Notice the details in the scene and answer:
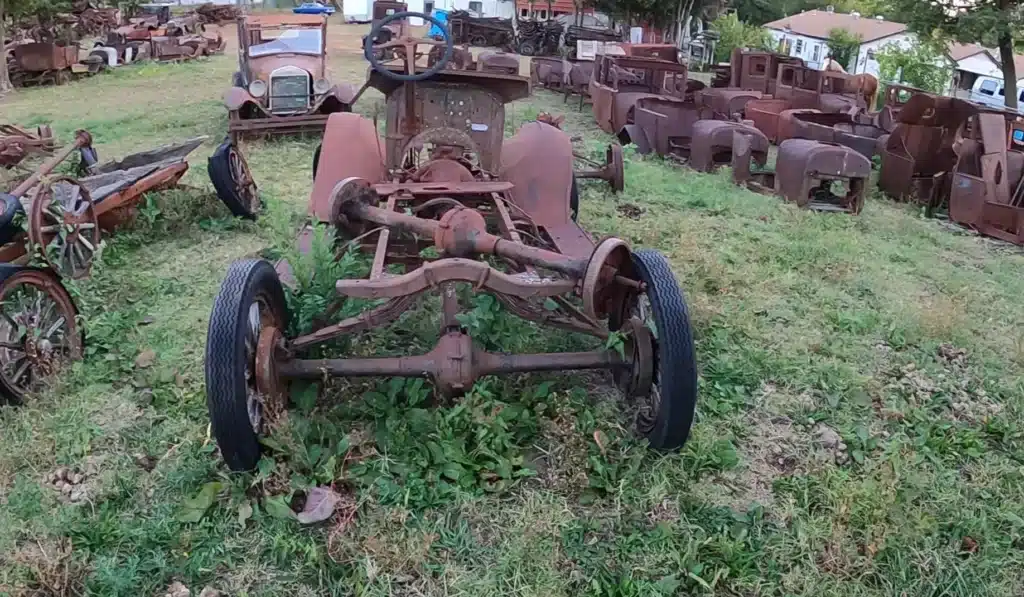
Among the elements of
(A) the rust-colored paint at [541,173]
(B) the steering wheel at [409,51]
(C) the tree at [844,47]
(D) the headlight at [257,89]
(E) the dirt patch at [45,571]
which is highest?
(C) the tree at [844,47]

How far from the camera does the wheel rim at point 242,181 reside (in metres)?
6.23

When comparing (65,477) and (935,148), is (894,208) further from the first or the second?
(65,477)

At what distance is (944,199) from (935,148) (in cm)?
86

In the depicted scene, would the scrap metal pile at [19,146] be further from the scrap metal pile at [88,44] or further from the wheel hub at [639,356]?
the scrap metal pile at [88,44]

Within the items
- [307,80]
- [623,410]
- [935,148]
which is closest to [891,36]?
[935,148]

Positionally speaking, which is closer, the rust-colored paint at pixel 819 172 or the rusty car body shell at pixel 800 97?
the rust-colored paint at pixel 819 172

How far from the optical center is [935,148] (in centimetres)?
867

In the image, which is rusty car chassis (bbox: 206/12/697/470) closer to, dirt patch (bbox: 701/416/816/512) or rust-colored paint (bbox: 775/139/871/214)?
dirt patch (bbox: 701/416/816/512)

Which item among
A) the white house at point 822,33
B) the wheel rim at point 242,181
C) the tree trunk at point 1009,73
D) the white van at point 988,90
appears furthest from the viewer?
the white house at point 822,33

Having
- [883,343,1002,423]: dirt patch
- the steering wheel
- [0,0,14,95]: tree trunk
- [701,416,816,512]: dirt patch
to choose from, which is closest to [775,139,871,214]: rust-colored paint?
[883,343,1002,423]: dirt patch

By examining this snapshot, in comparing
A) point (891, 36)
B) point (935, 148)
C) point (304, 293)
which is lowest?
point (304, 293)

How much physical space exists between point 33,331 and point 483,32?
80.6 ft

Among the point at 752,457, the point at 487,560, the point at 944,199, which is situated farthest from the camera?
the point at 944,199

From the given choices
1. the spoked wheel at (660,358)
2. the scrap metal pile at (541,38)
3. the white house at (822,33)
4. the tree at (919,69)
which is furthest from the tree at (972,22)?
the white house at (822,33)
